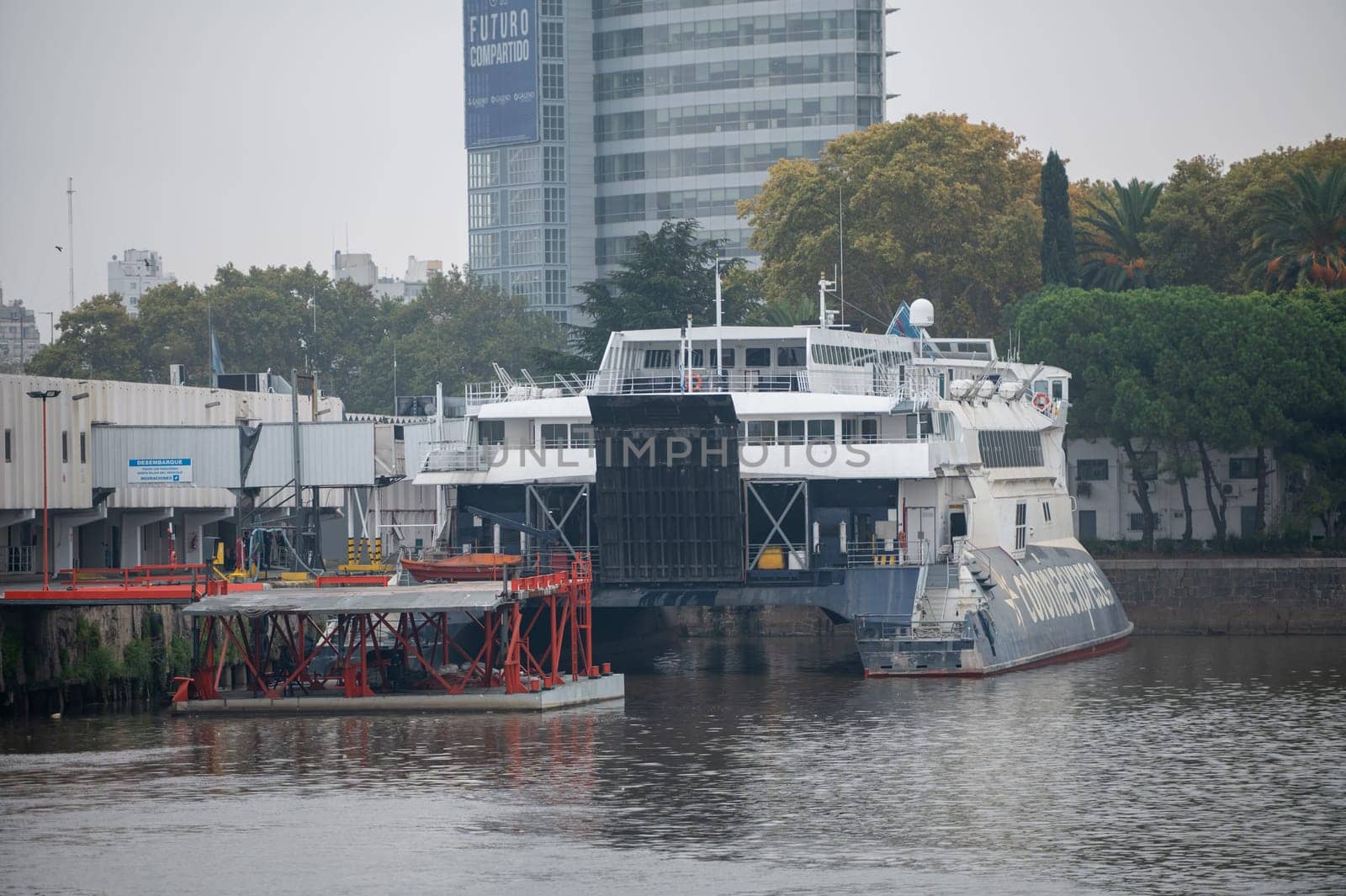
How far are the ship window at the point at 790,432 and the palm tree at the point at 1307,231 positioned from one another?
4130 centimetres

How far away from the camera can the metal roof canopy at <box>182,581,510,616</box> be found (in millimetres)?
53531

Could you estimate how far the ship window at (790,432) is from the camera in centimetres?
6475

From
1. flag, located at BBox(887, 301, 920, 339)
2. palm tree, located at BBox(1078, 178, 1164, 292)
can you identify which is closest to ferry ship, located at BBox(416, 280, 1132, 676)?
flag, located at BBox(887, 301, 920, 339)

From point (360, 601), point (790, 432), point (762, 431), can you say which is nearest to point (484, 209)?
point (762, 431)

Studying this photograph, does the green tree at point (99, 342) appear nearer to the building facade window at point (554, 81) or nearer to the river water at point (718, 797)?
the building facade window at point (554, 81)

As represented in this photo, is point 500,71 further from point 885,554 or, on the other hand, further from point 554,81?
point 885,554

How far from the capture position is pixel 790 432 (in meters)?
65.0

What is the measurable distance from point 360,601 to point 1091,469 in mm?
51748

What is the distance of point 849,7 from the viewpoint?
168m

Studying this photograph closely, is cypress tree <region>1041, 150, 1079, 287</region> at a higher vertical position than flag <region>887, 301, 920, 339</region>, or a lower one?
higher

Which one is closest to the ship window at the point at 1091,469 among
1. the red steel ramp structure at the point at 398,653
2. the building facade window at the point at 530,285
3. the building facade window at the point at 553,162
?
the red steel ramp structure at the point at 398,653

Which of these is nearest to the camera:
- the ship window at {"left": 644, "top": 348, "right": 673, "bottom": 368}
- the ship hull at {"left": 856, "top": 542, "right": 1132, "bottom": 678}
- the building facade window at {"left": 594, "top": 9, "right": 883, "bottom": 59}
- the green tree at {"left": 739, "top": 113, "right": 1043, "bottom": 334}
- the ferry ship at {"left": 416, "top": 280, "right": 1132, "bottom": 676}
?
the ferry ship at {"left": 416, "top": 280, "right": 1132, "bottom": 676}

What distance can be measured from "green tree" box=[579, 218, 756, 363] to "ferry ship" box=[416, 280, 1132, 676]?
30611 mm

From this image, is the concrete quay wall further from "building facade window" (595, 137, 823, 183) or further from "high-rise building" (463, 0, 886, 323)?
"high-rise building" (463, 0, 886, 323)
